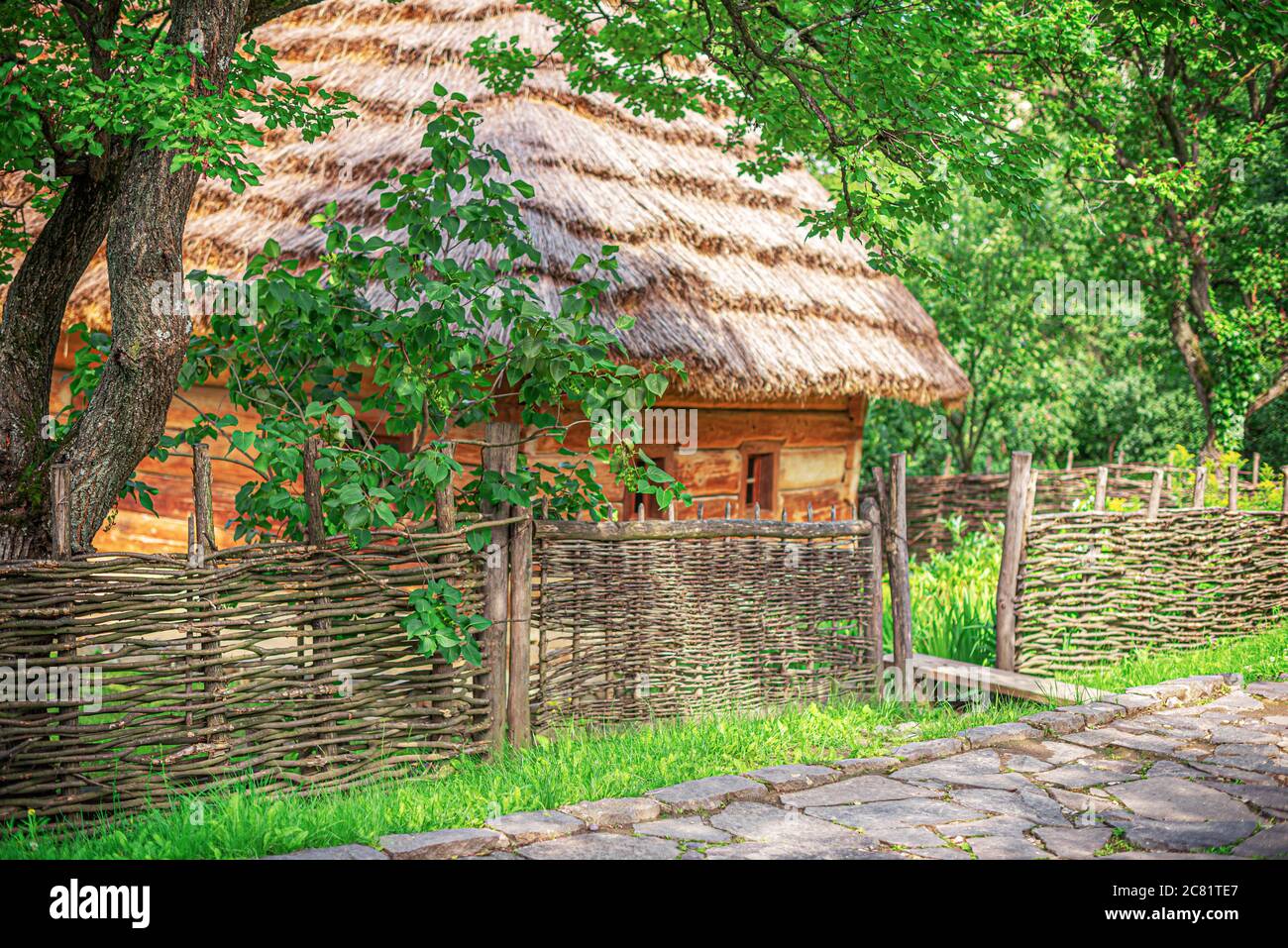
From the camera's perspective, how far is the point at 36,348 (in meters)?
5.01

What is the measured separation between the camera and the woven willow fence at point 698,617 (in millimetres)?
5617

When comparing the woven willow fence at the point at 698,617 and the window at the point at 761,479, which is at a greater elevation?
the window at the point at 761,479

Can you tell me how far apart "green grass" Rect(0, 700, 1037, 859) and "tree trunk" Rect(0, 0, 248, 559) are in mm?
1200

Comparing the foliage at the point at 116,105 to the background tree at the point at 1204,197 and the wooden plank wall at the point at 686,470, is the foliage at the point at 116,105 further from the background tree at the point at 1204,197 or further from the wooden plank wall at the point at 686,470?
the background tree at the point at 1204,197

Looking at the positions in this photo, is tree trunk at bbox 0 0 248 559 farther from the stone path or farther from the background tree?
the background tree

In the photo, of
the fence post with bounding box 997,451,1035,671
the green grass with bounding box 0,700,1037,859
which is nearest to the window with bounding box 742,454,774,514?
the fence post with bounding box 997,451,1035,671

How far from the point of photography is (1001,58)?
10.4 metres

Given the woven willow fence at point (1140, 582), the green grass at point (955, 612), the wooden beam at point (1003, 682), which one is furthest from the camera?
the green grass at point (955, 612)

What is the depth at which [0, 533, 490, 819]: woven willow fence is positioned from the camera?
407 cm

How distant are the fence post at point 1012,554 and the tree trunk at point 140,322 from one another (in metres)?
5.06

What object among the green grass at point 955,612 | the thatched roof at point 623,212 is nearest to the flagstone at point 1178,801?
the green grass at point 955,612
